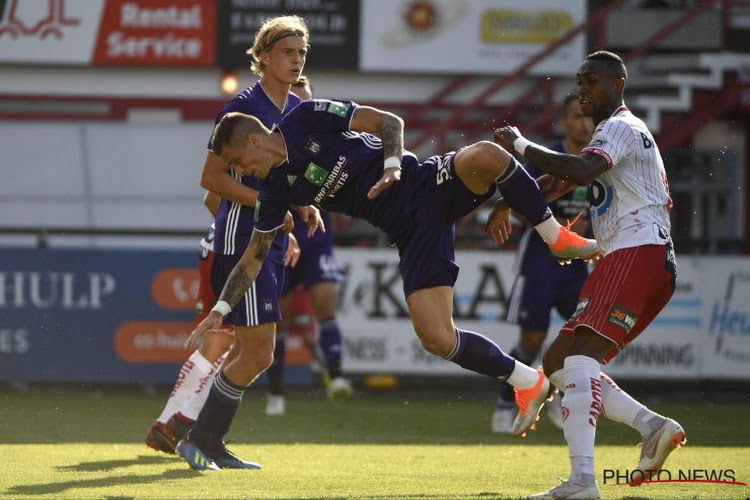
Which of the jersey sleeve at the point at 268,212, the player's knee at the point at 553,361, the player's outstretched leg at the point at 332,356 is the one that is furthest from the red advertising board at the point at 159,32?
the player's knee at the point at 553,361

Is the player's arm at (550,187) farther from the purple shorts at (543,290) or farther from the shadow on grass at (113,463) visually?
the purple shorts at (543,290)

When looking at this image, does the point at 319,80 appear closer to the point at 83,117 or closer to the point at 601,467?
the point at 83,117

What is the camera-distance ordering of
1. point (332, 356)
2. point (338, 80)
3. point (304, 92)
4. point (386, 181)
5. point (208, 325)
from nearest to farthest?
1. point (386, 181)
2. point (208, 325)
3. point (304, 92)
4. point (332, 356)
5. point (338, 80)

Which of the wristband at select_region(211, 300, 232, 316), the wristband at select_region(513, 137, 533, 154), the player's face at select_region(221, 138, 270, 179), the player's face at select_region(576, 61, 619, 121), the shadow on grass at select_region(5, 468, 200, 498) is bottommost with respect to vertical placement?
the shadow on grass at select_region(5, 468, 200, 498)

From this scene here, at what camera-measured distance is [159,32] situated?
19094 millimetres

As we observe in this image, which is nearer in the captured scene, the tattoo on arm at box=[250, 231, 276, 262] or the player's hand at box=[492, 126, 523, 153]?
the player's hand at box=[492, 126, 523, 153]

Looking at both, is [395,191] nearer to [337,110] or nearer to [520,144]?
[337,110]

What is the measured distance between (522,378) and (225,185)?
1990 mm

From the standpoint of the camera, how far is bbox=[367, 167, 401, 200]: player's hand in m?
6.42

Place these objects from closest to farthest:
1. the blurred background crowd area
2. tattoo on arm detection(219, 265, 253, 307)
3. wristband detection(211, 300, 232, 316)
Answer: wristband detection(211, 300, 232, 316) → tattoo on arm detection(219, 265, 253, 307) → the blurred background crowd area

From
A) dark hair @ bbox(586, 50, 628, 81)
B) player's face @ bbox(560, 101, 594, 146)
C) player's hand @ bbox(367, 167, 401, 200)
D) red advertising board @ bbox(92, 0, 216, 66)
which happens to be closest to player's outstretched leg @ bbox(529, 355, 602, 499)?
player's hand @ bbox(367, 167, 401, 200)

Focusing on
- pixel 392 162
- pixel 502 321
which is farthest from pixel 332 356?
pixel 392 162

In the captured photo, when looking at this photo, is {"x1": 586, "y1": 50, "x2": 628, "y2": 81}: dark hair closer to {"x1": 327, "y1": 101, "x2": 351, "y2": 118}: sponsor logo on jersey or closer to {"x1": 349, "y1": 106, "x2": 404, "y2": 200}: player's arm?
{"x1": 349, "y1": 106, "x2": 404, "y2": 200}: player's arm

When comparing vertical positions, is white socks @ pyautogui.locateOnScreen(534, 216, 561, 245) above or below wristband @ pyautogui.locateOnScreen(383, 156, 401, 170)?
below
